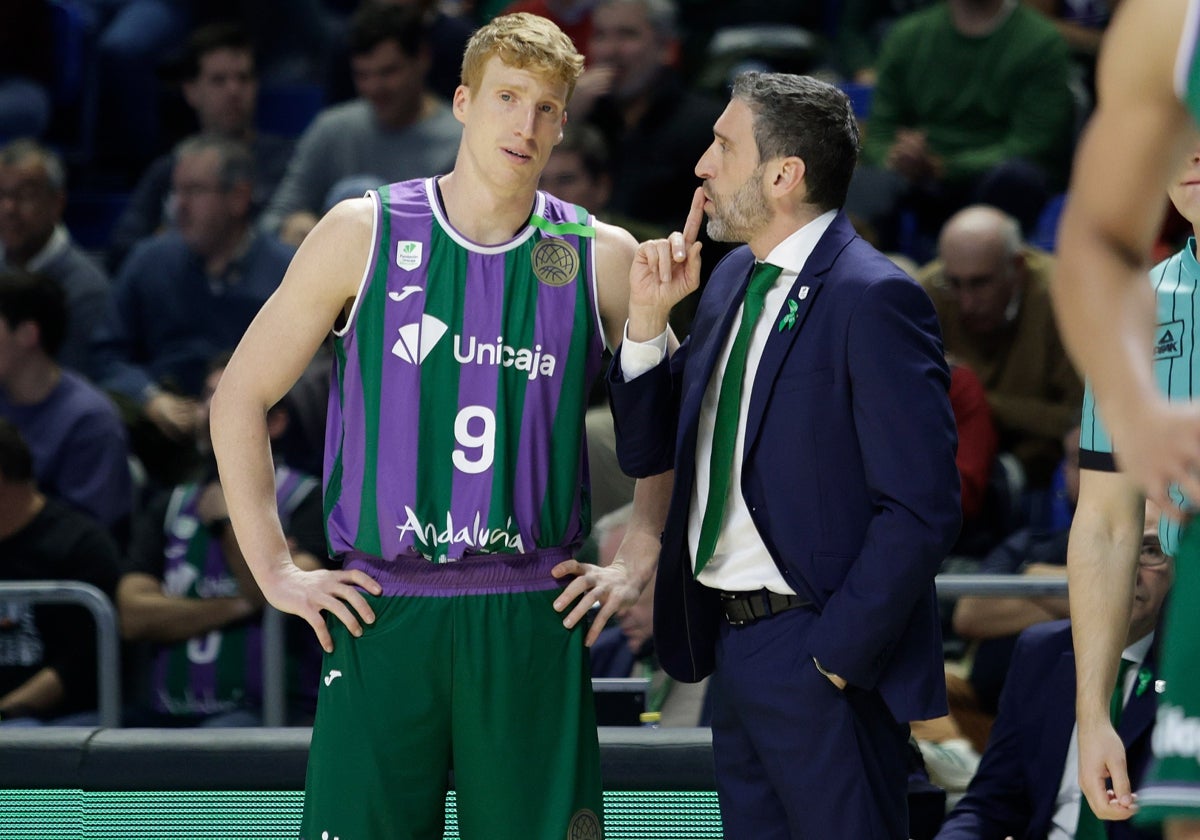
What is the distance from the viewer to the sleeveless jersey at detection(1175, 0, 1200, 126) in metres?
1.91

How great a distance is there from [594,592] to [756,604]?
1.08 ft

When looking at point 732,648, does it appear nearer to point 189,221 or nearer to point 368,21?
point 189,221

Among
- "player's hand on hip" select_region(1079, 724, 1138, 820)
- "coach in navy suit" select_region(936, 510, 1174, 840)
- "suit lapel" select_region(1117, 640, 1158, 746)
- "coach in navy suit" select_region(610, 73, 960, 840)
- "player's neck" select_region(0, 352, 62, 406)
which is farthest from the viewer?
"player's neck" select_region(0, 352, 62, 406)

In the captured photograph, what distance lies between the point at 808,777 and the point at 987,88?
5.14m

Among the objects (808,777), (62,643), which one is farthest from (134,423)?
(808,777)

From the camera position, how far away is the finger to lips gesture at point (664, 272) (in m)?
3.32

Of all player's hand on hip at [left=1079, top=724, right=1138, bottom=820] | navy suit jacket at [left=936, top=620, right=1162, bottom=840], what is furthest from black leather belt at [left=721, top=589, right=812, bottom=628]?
navy suit jacket at [left=936, top=620, right=1162, bottom=840]

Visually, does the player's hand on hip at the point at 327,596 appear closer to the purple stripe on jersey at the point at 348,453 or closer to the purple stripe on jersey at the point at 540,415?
the purple stripe on jersey at the point at 348,453

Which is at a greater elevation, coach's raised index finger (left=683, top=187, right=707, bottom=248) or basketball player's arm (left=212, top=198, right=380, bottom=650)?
coach's raised index finger (left=683, top=187, right=707, bottom=248)

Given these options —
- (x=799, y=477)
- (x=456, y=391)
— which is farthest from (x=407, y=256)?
(x=799, y=477)

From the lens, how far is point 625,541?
12.0 feet

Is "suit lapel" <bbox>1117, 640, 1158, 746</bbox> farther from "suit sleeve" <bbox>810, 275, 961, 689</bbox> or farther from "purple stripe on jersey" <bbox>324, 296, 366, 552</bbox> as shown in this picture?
"purple stripe on jersey" <bbox>324, 296, 366, 552</bbox>

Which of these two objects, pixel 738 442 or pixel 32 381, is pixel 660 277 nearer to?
pixel 738 442

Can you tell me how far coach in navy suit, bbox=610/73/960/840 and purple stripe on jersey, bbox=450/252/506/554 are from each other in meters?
0.26
